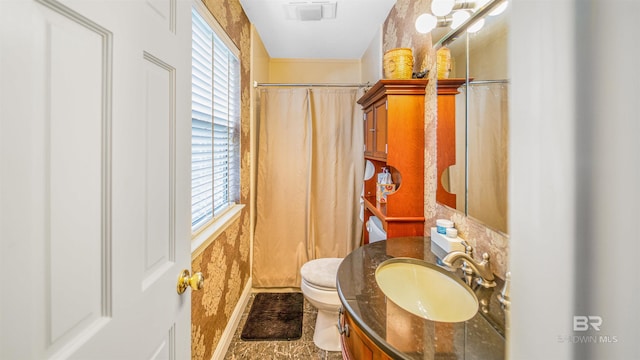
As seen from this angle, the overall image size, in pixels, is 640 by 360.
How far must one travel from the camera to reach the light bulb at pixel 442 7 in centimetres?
123

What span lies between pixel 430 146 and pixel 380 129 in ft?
1.14

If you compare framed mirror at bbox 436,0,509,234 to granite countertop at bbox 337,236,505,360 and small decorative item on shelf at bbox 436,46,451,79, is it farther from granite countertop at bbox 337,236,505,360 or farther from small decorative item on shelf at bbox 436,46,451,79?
granite countertop at bbox 337,236,505,360

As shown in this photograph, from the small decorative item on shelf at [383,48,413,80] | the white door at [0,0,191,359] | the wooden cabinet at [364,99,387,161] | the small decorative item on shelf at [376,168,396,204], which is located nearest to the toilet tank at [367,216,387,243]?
the small decorative item on shelf at [376,168,396,204]

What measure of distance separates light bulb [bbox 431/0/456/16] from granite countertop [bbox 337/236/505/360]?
1.14 meters

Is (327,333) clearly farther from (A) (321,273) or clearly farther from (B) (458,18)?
(B) (458,18)

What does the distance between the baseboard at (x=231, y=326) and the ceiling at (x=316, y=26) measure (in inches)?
82.9

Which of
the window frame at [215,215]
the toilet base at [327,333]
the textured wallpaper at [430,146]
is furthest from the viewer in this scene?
the toilet base at [327,333]

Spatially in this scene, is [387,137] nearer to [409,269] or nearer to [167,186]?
[409,269]

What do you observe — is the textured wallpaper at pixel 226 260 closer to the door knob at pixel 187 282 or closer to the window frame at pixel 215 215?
the window frame at pixel 215 215

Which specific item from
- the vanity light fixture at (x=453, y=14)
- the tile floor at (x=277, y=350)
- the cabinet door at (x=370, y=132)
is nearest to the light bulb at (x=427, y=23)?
the vanity light fixture at (x=453, y=14)

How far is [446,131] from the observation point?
4.40 ft

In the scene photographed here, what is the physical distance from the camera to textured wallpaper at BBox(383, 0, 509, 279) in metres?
1.03

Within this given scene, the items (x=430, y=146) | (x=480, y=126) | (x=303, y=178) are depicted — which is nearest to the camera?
(x=480, y=126)

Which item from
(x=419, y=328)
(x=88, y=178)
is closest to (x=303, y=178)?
(x=419, y=328)
